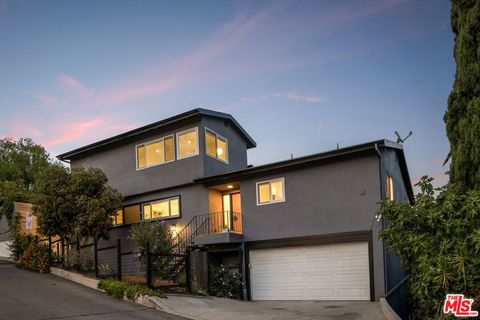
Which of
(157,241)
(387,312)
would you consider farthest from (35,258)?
(387,312)

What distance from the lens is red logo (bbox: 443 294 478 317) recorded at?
10.3m

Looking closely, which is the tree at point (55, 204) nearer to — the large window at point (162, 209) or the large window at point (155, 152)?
the large window at point (162, 209)

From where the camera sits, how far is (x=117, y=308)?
13.7 m

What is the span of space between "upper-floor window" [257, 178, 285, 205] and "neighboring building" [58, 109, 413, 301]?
0.04 m

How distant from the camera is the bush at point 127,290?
14.7m

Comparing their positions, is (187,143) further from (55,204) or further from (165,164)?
(55,204)

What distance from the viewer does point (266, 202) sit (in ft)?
61.8

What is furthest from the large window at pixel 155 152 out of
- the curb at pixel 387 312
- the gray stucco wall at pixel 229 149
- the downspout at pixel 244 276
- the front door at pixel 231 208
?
the curb at pixel 387 312

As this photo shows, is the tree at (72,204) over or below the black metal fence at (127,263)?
over

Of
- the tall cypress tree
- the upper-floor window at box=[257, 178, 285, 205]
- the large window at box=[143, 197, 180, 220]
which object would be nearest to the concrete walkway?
the upper-floor window at box=[257, 178, 285, 205]

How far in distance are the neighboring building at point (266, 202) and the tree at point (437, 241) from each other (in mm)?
1210

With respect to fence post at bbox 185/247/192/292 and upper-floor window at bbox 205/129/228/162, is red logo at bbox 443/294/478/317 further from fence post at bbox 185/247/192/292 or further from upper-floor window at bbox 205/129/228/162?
upper-floor window at bbox 205/129/228/162

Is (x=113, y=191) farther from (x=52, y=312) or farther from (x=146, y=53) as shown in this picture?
(x=52, y=312)

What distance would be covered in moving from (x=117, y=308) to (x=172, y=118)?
9867 millimetres
